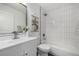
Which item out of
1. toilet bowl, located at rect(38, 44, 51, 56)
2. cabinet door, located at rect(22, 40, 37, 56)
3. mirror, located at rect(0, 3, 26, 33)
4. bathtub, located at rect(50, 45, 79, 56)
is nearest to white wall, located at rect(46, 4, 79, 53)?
bathtub, located at rect(50, 45, 79, 56)

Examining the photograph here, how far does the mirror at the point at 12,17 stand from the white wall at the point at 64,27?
1.53 meters

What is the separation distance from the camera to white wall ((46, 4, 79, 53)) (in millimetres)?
2158

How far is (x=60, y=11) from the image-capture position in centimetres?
253

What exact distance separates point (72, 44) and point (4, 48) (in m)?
2.41

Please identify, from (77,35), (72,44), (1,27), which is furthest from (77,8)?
(1,27)

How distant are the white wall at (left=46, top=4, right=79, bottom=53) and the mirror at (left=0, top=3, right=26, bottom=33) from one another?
153 cm

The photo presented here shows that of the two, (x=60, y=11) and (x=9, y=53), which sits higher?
(x=60, y=11)

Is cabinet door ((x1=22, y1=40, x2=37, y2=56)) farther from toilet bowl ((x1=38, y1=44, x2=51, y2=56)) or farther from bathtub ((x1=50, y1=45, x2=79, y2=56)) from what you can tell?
bathtub ((x1=50, y1=45, x2=79, y2=56))

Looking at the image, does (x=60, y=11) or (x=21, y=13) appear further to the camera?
(x=60, y=11)

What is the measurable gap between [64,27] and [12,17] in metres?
2.10

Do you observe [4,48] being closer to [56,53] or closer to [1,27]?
[1,27]

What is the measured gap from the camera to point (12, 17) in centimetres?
136

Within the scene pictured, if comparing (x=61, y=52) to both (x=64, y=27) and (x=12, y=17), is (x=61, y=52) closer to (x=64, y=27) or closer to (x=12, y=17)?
(x=64, y=27)

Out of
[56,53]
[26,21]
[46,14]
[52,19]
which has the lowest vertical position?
[56,53]
